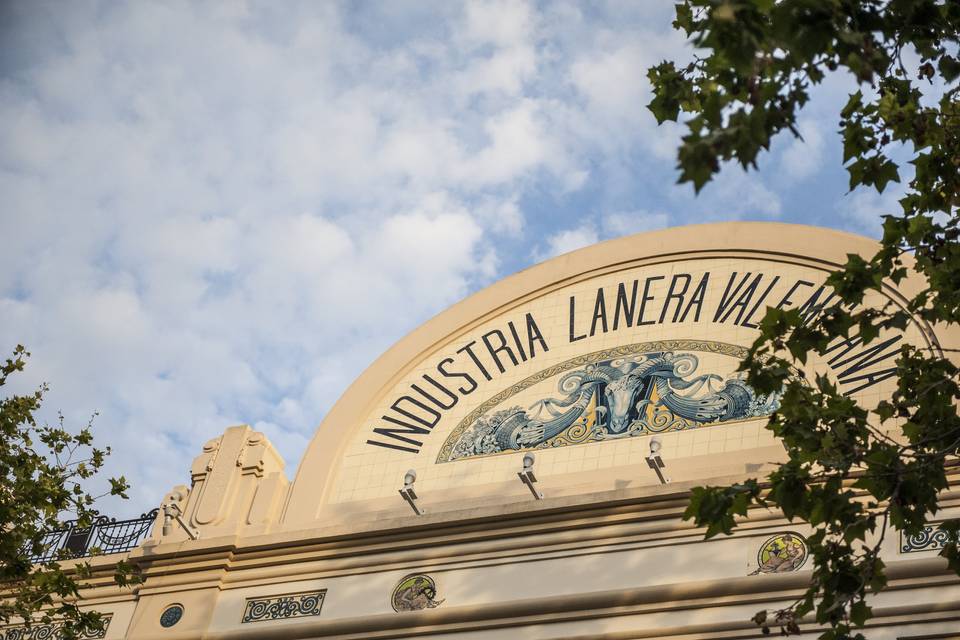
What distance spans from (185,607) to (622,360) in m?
5.41

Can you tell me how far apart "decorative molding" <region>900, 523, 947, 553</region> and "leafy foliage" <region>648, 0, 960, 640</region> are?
267 cm

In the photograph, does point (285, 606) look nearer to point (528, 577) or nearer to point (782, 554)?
point (528, 577)

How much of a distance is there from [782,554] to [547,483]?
8.99 ft

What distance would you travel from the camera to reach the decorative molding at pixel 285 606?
13.1m

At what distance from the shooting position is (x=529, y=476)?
12680mm

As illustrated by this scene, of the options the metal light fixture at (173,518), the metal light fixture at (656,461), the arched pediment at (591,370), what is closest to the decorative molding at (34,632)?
the metal light fixture at (173,518)

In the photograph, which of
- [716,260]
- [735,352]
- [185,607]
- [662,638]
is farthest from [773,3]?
→ [185,607]

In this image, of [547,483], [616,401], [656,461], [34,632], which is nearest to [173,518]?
[34,632]

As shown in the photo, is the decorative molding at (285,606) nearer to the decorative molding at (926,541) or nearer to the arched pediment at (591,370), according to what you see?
the arched pediment at (591,370)

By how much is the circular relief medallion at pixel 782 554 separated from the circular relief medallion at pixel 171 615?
6150mm

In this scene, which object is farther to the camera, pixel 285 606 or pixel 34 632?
pixel 34 632

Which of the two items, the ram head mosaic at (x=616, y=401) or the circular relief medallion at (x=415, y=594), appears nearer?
the circular relief medallion at (x=415, y=594)

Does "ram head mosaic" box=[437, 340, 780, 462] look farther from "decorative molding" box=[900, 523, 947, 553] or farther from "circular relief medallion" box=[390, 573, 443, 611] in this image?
"decorative molding" box=[900, 523, 947, 553]

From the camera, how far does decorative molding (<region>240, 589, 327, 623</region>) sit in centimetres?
1312
